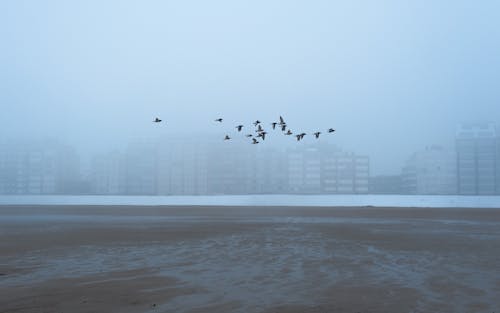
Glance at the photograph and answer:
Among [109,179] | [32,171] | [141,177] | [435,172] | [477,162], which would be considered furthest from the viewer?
[109,179]

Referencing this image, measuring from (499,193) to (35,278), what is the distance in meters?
192

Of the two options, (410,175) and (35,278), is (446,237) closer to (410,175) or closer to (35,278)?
(35,278)

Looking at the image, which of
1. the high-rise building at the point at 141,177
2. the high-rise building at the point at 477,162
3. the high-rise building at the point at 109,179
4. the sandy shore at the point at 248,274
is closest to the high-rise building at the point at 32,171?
the high-rise building at the point at 109,179

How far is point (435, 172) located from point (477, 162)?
19.0 m

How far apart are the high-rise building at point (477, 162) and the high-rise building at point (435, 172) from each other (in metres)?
3.45

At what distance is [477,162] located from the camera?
181250mm

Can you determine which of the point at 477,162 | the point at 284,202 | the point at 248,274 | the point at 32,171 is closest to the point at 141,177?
the point at 32,171

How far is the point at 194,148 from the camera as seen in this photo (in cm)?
19588

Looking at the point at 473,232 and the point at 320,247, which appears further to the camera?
the point at 473,232

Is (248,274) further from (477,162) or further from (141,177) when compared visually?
(477,162)

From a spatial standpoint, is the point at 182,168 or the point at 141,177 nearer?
the point at 182,168

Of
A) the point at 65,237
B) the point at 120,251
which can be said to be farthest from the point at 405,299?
the point at 65,237

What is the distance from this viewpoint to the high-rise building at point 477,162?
175 m

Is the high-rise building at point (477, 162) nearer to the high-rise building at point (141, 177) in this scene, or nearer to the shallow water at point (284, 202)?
the shallow water at point (284, 202)
